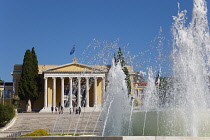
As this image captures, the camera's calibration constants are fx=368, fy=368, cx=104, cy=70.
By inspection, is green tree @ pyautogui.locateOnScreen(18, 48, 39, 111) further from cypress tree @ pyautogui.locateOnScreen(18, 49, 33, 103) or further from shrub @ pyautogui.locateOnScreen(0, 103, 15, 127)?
shrub @ pyautogui.locateOnScreen(0, 103, 15, 127)

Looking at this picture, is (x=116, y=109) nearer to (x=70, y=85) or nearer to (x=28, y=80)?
(x=28, y=80)

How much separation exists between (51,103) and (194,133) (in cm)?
4126

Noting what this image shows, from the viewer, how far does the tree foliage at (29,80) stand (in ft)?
164

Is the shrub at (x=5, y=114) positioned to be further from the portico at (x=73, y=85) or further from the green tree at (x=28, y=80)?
the portico at (x=73, y=85)

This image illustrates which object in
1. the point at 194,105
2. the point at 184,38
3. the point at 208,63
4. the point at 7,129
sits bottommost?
the point at 7,129

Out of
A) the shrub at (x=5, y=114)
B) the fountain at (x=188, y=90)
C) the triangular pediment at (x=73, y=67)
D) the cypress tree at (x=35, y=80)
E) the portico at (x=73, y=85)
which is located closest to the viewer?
the fountain at (x=188, y=90)

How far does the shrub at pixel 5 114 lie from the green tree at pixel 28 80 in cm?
1494

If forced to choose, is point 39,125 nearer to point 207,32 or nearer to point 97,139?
point 207,32

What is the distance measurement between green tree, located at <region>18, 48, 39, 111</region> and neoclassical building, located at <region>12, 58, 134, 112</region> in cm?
142

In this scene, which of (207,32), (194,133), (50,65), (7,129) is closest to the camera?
(194,133)

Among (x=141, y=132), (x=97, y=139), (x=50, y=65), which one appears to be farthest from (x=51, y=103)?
(x=97, y=139)

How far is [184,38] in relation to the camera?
15352 millimetres

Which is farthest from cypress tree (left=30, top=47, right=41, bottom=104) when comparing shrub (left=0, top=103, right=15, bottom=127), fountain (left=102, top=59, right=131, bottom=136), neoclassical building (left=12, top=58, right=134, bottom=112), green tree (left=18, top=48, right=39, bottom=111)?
fountain (left=102, top=59, right=131, bottom=136)

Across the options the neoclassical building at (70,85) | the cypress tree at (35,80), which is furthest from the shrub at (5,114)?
the neoclassical building at (70,85)
